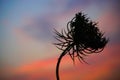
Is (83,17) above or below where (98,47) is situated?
above

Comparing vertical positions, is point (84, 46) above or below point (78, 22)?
below

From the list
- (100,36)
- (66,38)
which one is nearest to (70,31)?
(66,38)

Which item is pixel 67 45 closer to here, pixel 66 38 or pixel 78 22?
pixel 66 38

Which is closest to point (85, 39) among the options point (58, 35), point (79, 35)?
point (79, 35)

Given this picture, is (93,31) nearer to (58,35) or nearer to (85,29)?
(85,29)

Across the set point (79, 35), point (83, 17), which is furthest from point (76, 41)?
point (83, 17)

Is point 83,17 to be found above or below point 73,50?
above

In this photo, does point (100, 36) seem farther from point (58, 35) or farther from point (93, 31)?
point (58, 35)
